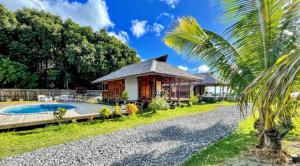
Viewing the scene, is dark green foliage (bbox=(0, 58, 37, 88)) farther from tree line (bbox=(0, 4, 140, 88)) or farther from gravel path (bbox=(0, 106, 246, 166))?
gravel path (bbox=(0, 106, 246, 166))

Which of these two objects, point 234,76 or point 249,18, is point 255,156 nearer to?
Answer: point 234,76

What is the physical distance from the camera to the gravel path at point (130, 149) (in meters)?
4.29

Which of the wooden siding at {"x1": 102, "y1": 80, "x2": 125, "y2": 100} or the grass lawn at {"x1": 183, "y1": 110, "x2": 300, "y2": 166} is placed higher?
the wooden siding at {"x1": 102, "y1": 80, "x2": 125, "y2": 100}

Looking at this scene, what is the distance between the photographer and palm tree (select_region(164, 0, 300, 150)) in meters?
3.64

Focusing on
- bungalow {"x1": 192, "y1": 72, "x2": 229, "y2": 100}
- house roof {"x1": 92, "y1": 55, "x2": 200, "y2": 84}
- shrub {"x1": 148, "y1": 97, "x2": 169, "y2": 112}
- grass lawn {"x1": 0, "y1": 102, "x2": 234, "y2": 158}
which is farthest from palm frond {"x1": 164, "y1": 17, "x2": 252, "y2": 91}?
bungalow {"x1": 192, "y1": 72, "x2": 229, "y2": 100}

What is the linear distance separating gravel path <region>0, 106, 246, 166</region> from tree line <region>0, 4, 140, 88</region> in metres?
23.7

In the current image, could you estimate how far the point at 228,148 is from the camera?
195 inches

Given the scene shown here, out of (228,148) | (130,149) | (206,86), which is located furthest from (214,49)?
(206,86)

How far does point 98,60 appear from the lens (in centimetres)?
2945

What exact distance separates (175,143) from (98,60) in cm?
2604

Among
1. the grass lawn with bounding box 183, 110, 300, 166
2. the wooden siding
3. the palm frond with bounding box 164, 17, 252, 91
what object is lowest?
the grass lawn with bounding box 183, 110, 300, 166

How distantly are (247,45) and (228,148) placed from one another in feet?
8.84

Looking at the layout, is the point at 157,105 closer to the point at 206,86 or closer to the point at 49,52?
the point at 206,86

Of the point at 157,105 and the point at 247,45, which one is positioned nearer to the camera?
the point at 247,45
